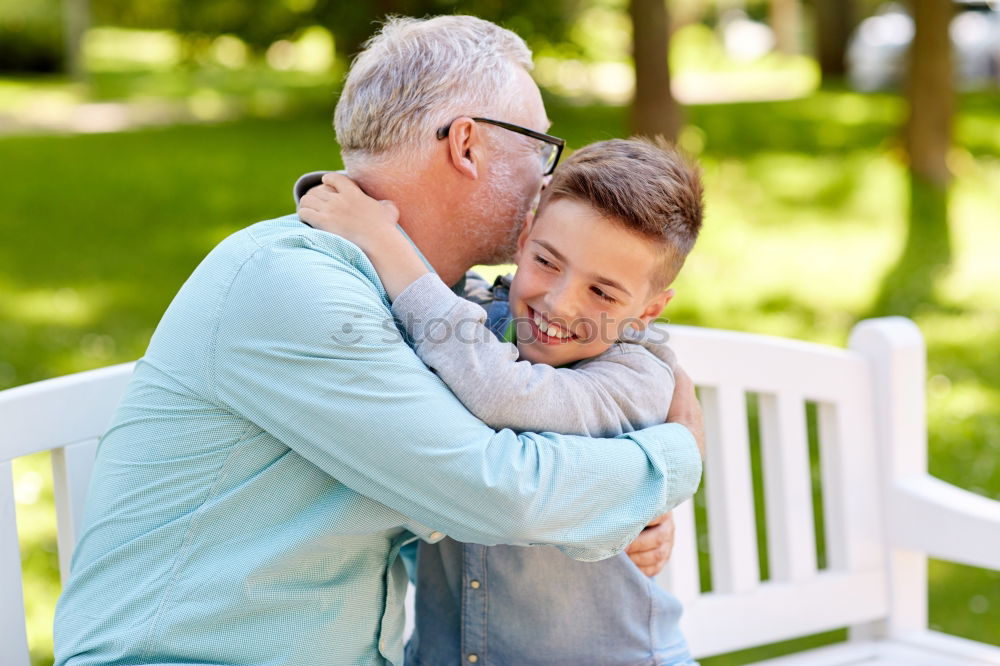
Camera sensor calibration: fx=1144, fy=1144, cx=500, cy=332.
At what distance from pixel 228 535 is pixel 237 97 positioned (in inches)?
693

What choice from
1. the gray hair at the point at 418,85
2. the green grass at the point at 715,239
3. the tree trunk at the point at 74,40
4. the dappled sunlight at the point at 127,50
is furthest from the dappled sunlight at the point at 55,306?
the dappled sunlight at the point at 127,50

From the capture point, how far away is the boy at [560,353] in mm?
1967

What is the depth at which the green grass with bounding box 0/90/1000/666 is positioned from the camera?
5.82 meters

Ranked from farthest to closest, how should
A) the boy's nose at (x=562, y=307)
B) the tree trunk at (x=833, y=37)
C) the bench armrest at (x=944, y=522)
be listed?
1. the tree trunk at (x=833, y=37)
2. the bench armrest at (x=944, y=522)
3. the boy's nose at (x=562, y=307)

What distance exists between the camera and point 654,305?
2312mm

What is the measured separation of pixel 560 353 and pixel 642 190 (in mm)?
348

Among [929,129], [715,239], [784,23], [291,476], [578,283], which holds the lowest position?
[715,239]

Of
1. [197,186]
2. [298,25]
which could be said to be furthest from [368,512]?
[298,25]

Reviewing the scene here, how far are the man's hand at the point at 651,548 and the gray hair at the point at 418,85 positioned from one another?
896mm

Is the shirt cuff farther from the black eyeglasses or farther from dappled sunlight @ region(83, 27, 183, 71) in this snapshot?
dappled sunlight @ region(83, 27, 183, 71)

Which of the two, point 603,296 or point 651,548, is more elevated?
point 603,296

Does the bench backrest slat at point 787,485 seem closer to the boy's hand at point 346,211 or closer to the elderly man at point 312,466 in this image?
the elderly man at point 312,466

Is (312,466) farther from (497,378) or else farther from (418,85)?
(418,85)

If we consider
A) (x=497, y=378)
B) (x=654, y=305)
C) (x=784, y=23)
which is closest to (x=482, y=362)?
(x=497, y=378)
